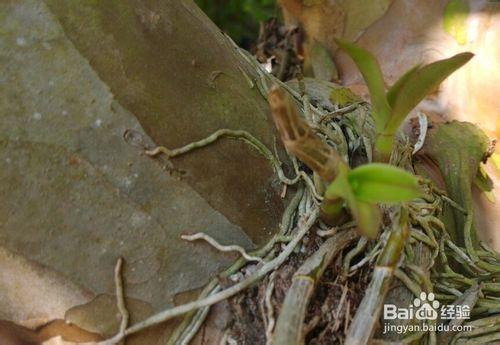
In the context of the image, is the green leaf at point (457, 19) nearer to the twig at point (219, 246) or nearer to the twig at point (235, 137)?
the twig at point (235, 137)

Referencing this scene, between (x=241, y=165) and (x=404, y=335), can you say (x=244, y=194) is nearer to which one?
(x=241, y=165)

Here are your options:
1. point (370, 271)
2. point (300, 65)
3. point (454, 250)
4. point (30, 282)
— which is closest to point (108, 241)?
point (30, 282)

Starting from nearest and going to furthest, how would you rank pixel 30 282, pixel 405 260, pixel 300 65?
pixel 30 282, pixel 405 260, pixel 300 65

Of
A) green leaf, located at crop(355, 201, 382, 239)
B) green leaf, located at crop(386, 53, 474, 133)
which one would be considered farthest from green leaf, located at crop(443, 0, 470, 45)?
green leaf, located at crop(355, 201, 382, 239)

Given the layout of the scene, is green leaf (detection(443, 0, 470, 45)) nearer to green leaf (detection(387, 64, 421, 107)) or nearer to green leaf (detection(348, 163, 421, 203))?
green leaf (detection(387, 64, 421, 107))

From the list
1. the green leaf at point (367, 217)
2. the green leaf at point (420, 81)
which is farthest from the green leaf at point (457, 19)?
the green leaf at point (367, 217)

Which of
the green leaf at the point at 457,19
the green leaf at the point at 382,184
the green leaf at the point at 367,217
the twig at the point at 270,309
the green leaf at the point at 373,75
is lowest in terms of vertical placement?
the twig at the point at 270,309
